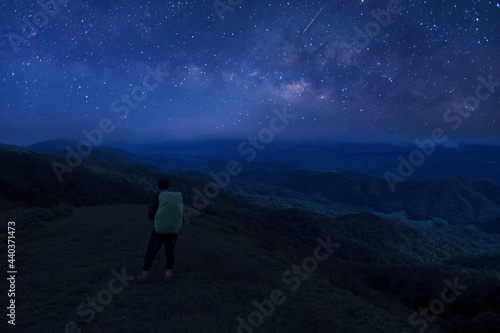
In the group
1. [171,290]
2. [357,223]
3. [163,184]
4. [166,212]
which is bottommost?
[357,223]

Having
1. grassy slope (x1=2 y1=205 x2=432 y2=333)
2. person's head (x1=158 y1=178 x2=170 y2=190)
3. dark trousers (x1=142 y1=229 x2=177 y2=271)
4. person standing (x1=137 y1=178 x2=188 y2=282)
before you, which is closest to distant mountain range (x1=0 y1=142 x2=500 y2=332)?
grassy slope (x1=2 y1=205 x2=432 y2=333)

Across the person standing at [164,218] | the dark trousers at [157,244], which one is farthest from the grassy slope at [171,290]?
the person standing at [164,218]

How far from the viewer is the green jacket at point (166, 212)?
6961 mm

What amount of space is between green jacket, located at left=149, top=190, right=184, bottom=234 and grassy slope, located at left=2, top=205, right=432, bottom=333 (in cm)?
138

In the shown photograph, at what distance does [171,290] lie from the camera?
22.2ft

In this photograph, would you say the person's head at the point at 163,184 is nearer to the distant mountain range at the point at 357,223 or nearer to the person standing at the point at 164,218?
the person standing at the point at 164,218

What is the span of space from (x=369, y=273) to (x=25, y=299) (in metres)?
19.7

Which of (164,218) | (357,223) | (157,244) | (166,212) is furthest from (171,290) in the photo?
(357,223)

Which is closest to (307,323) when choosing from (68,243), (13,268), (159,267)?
(159,267)

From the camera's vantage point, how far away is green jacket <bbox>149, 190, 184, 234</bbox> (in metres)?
6.96

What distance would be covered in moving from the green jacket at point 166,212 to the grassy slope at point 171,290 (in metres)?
1.38

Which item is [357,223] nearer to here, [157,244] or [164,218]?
[157,244]

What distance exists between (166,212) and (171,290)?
1.74 metres

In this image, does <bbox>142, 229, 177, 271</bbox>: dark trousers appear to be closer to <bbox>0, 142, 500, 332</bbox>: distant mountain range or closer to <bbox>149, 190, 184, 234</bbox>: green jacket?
<bbox>149, 190, 184, 234</bbox>: green jacket
